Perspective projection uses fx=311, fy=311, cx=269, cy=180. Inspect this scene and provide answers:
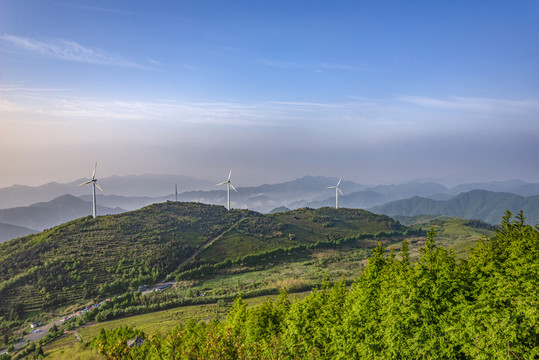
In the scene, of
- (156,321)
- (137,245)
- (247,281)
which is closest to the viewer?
(156,321)

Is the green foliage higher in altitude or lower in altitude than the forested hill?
higher

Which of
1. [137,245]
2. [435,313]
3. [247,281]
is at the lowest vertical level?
[247,281]

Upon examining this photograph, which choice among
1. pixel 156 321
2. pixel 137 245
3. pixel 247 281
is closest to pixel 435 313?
pixel 156 321

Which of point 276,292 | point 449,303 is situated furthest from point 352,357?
point 276,292

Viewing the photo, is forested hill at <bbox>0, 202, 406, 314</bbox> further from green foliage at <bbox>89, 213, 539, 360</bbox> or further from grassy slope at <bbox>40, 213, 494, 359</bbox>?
green foliage at <bbox>89, 213, 539, 360</bbox>

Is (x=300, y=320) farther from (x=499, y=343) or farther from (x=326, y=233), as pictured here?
(x=326, y=233)

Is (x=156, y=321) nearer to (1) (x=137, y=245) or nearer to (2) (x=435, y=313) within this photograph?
(1) (x=137, y=245)

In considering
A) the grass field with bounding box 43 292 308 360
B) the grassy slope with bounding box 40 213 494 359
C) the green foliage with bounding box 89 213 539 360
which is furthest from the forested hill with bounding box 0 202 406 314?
the green foliage with bounding box 89 213 539 360

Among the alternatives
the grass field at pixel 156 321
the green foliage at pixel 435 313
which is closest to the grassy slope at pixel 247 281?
the grass field at pixel 156 321
